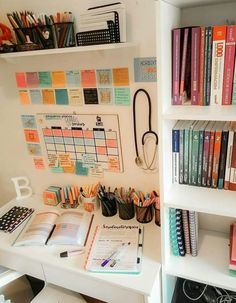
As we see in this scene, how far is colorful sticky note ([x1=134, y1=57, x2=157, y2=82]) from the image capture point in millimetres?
1137

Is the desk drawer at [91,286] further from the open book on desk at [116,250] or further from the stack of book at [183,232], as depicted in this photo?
the stack of book at [183,232]

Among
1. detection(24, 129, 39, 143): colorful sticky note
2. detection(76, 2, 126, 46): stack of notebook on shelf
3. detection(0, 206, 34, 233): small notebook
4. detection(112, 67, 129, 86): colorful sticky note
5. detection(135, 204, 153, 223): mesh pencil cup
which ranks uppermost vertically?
detection(76, 2, 126, 46): stack of notebook on shelf

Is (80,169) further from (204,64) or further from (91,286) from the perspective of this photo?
(204,64)

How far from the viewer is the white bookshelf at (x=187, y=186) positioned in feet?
2.69

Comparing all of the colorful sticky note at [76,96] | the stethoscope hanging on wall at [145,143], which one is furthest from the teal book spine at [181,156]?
the colorful sticky note at [76,96]

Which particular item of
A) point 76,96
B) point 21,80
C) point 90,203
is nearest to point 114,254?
point 90,203

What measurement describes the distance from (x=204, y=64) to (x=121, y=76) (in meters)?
0.44

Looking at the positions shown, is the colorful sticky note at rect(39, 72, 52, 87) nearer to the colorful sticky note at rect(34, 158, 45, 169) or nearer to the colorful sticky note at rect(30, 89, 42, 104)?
the colorful sticky note at rect(30, 89, 42, 104)

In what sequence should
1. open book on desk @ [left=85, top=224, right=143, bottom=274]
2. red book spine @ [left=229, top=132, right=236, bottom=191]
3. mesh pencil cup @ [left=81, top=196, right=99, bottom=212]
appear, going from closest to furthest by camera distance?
red book spine @ [left=229, top=132, right=236, bottom=191] → open book on desk @ [left=85, top=224, right=143, bottom=274] → mesh pencil cup @ [left=81, top=196, right=99, bottom=212]

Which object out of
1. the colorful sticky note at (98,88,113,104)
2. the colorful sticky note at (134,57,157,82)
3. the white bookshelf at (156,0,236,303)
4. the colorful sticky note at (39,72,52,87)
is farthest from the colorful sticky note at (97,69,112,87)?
the white bookshelf at (156,0,236,303)

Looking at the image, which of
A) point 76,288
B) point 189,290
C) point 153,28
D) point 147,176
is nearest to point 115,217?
point 147,176

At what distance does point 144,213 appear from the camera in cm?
130

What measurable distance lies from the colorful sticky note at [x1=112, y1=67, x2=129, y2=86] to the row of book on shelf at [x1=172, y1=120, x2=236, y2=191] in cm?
34

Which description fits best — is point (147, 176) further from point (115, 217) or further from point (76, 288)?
point (76, 288)
